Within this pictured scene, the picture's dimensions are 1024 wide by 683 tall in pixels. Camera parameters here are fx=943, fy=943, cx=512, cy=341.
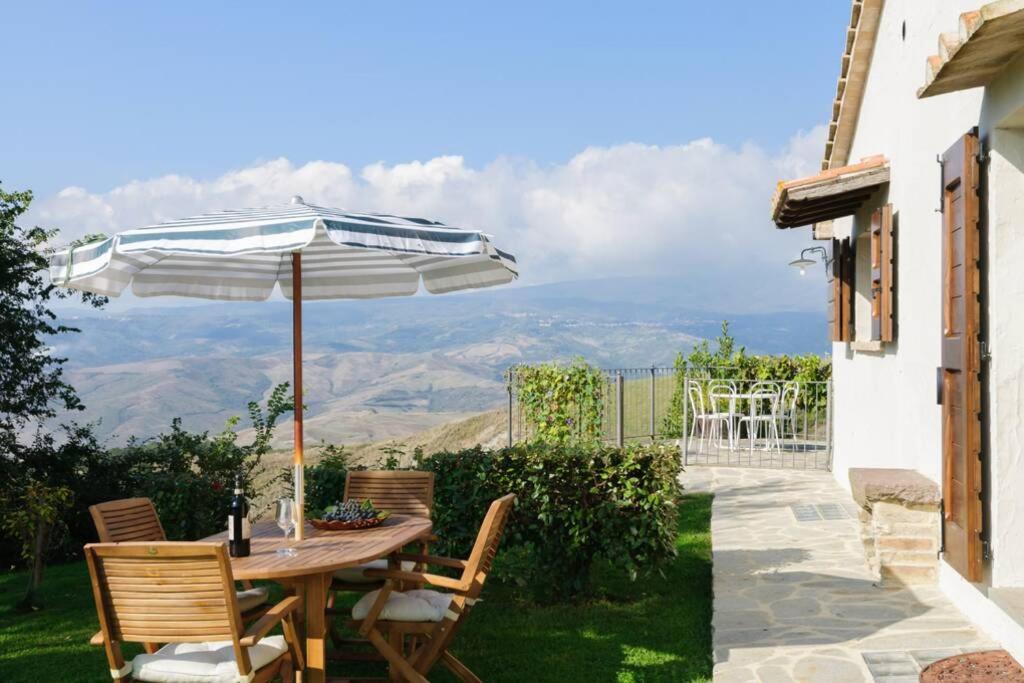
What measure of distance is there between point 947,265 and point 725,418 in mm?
8941

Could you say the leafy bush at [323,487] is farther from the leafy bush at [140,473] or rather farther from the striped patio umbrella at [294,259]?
the leafy bush at [140,473]

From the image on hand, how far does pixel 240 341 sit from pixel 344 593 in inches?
5998

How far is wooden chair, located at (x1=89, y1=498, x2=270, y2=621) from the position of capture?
15.1 feet

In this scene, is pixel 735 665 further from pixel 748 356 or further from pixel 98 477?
pixel 748 356

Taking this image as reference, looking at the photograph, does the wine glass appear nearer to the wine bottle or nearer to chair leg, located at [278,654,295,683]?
the wine bottle

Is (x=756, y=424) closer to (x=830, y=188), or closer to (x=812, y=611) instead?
(x=830, y=188)

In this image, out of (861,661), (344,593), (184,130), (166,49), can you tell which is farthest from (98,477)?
(184,130)

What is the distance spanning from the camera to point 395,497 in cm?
578

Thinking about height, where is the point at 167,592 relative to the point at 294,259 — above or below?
below

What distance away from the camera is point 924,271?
6.34 metres

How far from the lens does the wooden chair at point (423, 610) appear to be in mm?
4172

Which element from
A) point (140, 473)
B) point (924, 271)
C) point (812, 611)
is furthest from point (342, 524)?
point (140, 473)

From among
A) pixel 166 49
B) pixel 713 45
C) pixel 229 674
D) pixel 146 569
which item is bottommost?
pixel 229 674

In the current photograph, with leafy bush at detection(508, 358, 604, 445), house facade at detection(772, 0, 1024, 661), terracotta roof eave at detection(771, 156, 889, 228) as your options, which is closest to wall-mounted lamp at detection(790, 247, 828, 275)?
house facade at detection(772, 0, 1024, 661)
